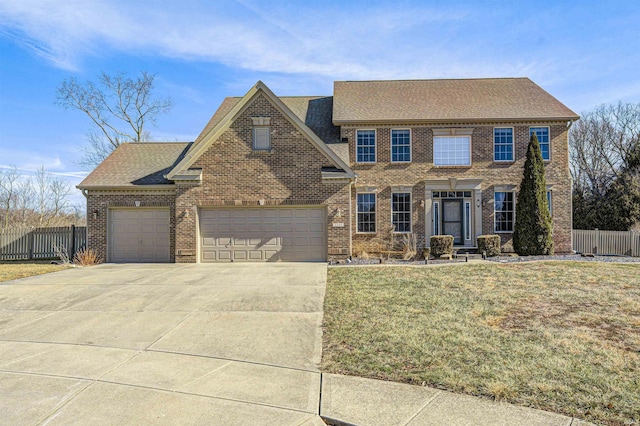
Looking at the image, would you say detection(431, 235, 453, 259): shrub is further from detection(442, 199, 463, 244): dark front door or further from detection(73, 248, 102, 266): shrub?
detection(73, 248, 102, 266): shrub

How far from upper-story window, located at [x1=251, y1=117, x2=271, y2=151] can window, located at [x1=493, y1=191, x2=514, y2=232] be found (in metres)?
10.6

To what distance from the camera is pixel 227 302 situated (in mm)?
8797

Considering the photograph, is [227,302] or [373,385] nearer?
[373,385]

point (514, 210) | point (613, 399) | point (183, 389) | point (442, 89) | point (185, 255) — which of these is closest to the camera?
point (613, 399)

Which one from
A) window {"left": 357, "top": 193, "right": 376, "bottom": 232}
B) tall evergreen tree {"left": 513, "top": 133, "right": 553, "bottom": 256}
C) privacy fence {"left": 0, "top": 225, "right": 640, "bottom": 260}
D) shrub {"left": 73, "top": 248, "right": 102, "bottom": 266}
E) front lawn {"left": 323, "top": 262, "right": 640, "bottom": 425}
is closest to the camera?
front lawn {"left": 323, "top": 262, "right": 640, "bottom": 425}

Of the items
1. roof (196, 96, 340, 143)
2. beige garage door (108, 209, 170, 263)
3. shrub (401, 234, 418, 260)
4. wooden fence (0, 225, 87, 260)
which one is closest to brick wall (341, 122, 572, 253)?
roof (196, 96, 340, 143)

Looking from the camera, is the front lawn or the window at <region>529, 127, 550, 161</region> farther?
the window at <region>529, 127, 550, 161</region>

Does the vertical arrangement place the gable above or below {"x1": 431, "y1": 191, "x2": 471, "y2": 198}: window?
above

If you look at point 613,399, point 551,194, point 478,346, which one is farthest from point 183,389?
point 551,194

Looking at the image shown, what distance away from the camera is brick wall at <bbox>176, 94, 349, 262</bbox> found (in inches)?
612

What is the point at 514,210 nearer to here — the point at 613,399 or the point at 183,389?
the point at 613,399

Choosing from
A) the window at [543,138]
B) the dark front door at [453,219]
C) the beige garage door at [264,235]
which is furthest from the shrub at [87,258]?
the window at [543,138]

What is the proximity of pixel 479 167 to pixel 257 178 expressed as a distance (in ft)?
33.4

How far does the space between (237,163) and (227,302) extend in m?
7.96
